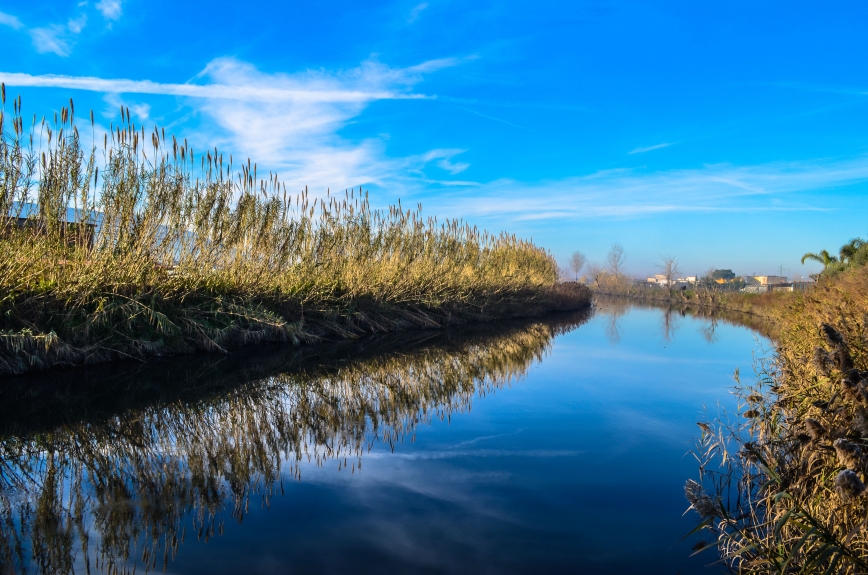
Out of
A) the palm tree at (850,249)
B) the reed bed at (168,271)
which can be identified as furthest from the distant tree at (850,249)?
the reed bed at (168,271)

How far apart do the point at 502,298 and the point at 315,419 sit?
47.3 ft

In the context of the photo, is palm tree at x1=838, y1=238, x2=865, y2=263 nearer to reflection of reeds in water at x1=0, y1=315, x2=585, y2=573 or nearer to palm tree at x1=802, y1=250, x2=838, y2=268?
palm tree at x1=802, y1=250, x2=838, y2=268

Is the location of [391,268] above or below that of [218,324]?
above

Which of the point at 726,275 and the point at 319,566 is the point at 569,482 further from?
the point at 726,275

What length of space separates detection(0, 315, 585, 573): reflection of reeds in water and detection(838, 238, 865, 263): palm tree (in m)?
27.0

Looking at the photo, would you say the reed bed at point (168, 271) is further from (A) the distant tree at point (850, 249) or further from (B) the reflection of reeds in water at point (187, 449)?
(A) the distant tree at point (850, 249)

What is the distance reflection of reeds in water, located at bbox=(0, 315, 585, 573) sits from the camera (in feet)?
8.72

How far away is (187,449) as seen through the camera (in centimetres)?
397

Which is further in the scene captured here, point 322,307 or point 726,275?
point 726,275

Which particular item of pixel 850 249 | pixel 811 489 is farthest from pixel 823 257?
pixel 811 489


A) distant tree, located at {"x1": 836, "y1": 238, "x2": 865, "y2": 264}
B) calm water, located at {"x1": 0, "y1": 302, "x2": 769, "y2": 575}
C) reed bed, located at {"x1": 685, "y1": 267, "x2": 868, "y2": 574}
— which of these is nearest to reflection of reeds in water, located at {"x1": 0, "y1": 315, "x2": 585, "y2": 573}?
calm water, located at {"x1": 0, "y1": 302, "x2": 769, "y2": 575}

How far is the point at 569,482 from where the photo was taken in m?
3.72

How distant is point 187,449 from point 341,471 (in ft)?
4.00

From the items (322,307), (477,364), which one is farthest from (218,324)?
(477,364)
